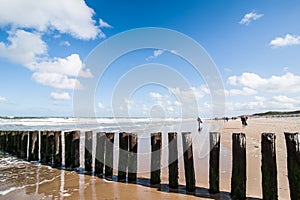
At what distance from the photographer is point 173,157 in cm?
639

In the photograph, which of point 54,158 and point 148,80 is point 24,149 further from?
point 148,80

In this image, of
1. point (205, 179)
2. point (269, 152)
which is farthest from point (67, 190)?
point (269, 152)

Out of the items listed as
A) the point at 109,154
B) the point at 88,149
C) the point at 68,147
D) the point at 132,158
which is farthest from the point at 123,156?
the point at 68,147

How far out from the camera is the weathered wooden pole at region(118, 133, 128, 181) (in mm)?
7129

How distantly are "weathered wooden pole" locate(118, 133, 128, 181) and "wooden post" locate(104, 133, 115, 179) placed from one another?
1.27 feet

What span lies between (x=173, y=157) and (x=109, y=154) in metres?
2.19

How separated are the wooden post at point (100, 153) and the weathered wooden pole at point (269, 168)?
4483mm

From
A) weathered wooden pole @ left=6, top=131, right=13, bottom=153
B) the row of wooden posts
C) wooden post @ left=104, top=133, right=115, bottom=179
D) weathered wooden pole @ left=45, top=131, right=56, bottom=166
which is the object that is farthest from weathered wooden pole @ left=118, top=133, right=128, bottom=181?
weathered wooden pole @ left=6, top=131, right=13, bottom=153

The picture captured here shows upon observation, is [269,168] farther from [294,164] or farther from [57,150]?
[57,150]

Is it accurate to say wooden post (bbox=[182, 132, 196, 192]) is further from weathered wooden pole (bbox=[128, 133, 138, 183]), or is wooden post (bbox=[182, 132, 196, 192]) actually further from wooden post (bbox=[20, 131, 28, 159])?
wooden post (bbox=[20, 131, 28, 159])

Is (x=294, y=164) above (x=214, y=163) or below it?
above

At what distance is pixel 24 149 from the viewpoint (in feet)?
35.0

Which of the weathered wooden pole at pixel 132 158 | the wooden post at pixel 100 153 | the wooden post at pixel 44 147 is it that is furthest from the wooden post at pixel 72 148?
the weathered wooden pole at pixel 132 158

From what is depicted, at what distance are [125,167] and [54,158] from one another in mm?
3302
